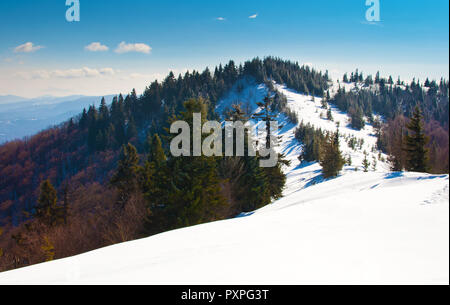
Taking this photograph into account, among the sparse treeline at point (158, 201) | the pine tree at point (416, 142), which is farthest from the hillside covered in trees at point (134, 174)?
the pine tree at point (416, 142)

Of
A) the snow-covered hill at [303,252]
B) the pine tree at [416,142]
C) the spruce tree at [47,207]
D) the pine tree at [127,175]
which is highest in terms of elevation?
the pine tree at [416,142]

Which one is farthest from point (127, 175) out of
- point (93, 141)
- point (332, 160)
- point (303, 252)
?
point (93, 141)

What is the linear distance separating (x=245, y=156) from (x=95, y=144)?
4428 inches

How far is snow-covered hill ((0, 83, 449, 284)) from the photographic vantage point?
370cm

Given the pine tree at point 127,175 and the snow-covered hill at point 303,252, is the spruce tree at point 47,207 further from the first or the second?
the snow-covered hill at point 303,252

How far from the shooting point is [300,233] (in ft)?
17.9

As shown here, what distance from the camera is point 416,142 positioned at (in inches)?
523

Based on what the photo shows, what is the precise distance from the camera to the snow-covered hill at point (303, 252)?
3.70m

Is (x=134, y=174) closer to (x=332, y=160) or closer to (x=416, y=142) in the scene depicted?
(x=416, y=142)

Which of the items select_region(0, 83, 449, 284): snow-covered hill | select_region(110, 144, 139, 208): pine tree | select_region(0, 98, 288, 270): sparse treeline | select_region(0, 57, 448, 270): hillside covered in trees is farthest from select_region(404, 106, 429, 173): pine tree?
select_region(110, 144, 139, 208): pine tree

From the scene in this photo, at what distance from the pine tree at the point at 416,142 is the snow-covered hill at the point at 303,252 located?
647 cm

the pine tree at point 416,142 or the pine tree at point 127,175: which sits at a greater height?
the pine tree at point 416,142

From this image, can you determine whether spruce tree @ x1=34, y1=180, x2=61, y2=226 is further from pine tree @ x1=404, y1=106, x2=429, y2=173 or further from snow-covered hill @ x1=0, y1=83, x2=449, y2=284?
pine tree @ x1=404, y1=106, x2=429, y2=173

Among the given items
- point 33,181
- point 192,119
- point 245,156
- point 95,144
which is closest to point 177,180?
point 192,119
